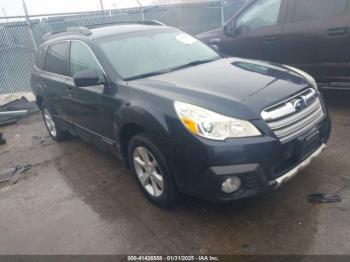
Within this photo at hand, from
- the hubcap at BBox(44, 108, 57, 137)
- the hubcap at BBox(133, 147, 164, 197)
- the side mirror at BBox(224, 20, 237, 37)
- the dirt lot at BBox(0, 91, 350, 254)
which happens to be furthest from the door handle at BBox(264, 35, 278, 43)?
the hubcap at BBox(44, 108, 57, 137)

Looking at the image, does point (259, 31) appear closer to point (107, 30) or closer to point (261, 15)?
point (261, 15)

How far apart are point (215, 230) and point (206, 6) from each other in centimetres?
1051

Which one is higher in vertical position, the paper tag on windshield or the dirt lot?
the paper tag on windshield

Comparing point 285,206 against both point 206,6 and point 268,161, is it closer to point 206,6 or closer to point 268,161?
point 268,161

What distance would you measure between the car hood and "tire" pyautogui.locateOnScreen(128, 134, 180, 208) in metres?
0.51

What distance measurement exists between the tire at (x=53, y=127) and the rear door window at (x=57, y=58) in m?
0.81

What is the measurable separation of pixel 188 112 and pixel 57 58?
2.92 m

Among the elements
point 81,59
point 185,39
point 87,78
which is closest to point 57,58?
point 81,59

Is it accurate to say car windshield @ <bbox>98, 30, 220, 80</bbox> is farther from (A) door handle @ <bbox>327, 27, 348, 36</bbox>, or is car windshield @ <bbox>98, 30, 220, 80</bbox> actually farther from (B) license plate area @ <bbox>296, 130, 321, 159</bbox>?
(A) door handle @ <bbox>327, 27, 348, 36</bbox>

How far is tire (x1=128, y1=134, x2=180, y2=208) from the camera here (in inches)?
122

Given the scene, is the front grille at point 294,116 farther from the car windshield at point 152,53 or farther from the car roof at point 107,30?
the car roof at point 107,30

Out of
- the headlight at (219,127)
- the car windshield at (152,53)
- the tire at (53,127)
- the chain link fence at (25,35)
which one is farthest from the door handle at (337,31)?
the chain link fence at (25,35)

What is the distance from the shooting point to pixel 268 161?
2732 mm

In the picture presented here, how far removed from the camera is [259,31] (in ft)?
18.9
